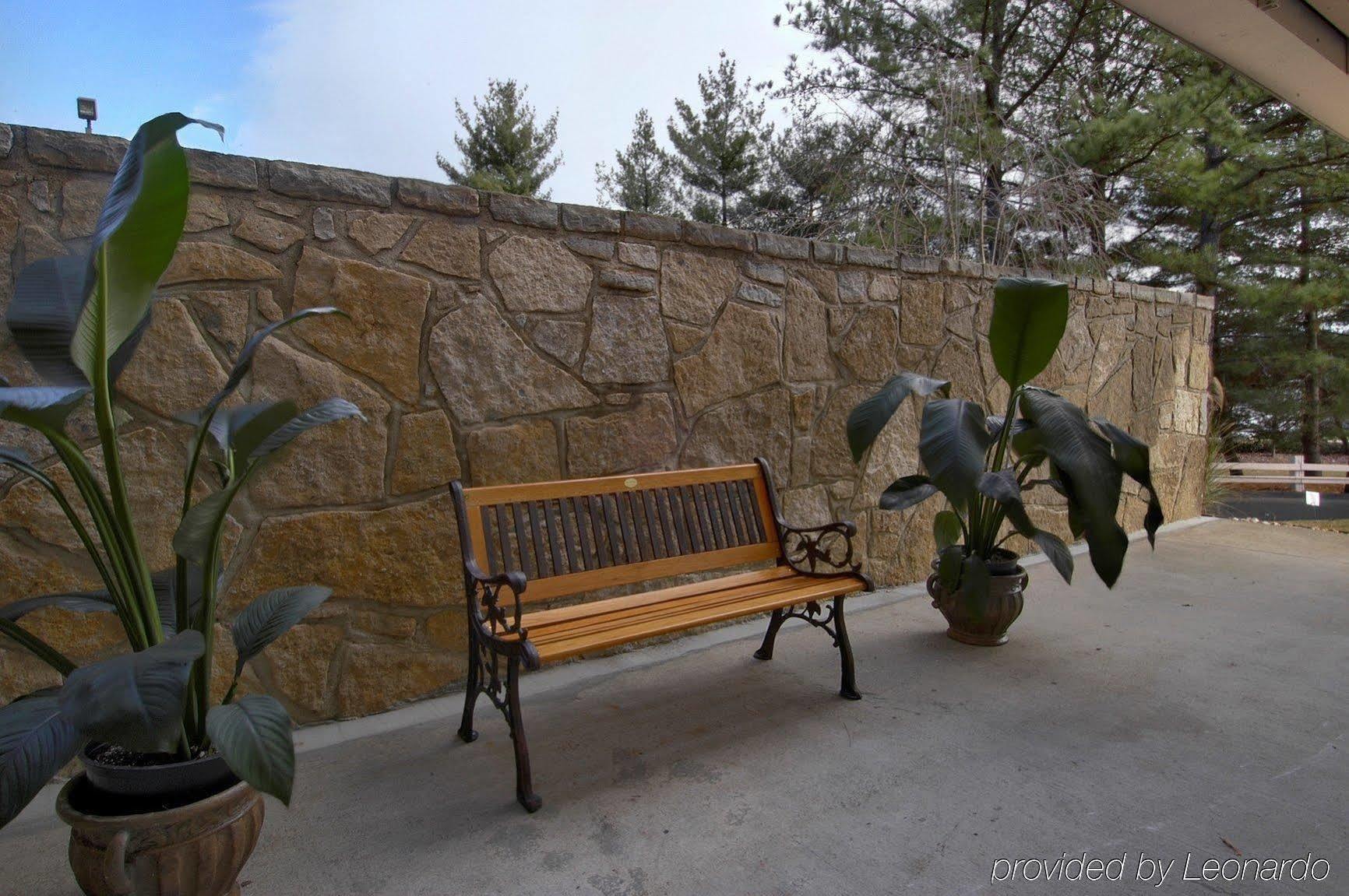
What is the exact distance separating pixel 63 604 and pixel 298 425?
540mm

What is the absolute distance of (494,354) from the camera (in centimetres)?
250

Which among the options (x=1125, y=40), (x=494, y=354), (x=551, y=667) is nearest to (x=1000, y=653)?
(x=551, y=667)

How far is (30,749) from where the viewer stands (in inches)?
45.1

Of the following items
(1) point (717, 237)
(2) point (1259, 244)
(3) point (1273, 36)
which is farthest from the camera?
(2) point (1259, 244)

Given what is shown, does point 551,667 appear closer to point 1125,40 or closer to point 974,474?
point 974,474

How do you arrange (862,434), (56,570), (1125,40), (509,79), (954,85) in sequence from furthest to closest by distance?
1. (509,79)
2. (1125,40)
3. (954,85)
4. (862,434)
5. (56,570)

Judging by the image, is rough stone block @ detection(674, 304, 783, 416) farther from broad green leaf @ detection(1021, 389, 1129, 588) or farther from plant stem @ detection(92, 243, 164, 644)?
plant stem @ detection(92, 243, 164, 644)

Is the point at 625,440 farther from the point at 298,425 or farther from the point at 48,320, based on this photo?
the point at 48,320

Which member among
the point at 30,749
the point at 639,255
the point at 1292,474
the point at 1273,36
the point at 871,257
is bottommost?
the point at 1292,474

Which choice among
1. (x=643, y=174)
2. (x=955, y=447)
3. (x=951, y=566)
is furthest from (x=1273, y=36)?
(x=643, y=174)

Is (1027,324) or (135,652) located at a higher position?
(1027,324)

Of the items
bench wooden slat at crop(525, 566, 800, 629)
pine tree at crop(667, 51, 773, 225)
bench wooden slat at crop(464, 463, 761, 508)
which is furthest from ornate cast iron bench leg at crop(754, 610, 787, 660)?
pine tree at crop(667, 51, 773, 225)

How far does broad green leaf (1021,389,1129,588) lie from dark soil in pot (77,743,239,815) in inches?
94.2

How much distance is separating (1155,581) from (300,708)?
12.8 feet
